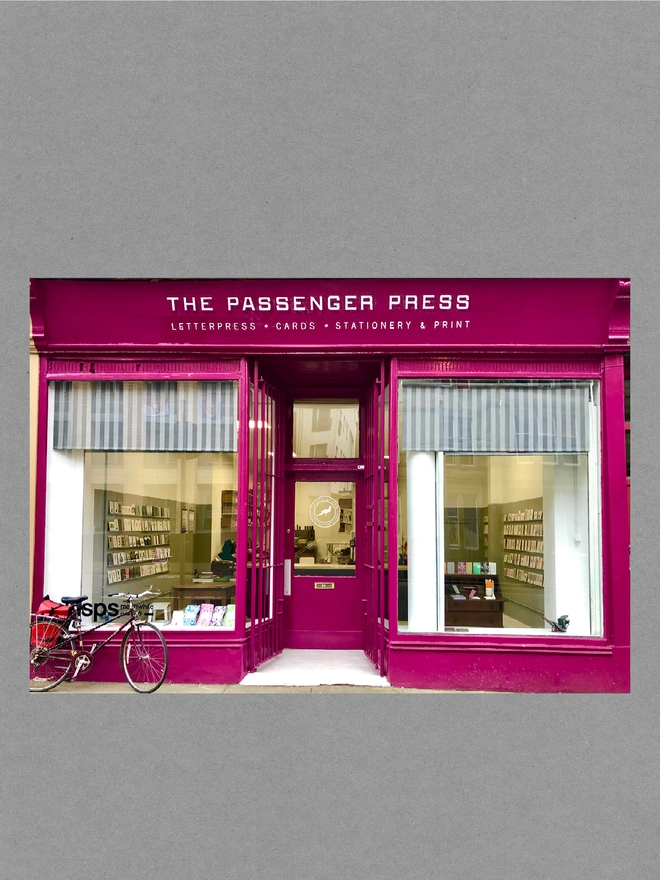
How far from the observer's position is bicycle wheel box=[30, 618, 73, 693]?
8531 mm

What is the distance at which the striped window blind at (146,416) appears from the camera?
30.1 ft

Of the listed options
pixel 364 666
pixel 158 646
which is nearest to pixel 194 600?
pixel 158 646

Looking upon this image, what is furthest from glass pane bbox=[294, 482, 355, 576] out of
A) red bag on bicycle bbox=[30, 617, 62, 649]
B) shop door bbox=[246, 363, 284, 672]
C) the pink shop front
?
red bag on bicycle bbox=[30, 617, 62, 649]

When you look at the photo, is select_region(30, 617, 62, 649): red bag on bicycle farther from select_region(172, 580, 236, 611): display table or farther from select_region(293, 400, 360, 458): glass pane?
select_region(293, 400, 360, 458): glass pane

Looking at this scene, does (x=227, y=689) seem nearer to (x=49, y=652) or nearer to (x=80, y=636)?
(x=80, y=636)

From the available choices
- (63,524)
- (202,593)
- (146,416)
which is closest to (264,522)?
(202,593)

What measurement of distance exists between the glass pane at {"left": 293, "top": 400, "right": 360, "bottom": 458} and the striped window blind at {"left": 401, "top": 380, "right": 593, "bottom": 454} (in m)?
2.17

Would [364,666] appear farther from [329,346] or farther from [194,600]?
[329,346]

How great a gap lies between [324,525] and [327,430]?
4.64ft

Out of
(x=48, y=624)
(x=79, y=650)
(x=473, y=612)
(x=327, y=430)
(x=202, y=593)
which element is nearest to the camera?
(x=48, y=624)

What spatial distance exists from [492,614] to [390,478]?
203 centimetres

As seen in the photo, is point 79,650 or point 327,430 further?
point 327,430

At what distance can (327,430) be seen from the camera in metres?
11.2

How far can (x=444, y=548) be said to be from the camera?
29.9 ft
